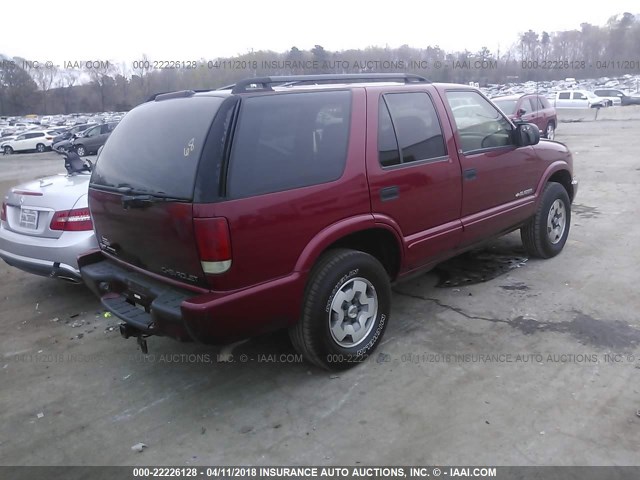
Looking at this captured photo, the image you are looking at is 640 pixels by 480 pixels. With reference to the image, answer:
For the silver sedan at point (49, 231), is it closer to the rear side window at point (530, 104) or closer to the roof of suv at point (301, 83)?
the roof of suv at point (301, 83)

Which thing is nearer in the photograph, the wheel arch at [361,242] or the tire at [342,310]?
the wheel arch at [361,242]

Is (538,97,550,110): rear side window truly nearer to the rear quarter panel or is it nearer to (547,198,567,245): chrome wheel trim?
(547,198,567,245): chrome wheel trim

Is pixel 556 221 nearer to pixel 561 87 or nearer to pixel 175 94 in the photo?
pixel 175 94

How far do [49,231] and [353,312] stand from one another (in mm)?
2912

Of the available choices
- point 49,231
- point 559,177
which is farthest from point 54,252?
point 559,177

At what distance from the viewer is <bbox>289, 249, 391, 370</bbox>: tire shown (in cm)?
333

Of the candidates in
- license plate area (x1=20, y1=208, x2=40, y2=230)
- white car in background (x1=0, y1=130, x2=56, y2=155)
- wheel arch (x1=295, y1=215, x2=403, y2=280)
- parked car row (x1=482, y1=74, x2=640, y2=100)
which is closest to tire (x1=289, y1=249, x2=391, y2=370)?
wheel arch (x1=295, y1=215, x2=403, y2=280)

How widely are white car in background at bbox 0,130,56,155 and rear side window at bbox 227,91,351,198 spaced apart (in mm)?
36407

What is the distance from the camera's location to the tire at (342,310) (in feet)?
10.9

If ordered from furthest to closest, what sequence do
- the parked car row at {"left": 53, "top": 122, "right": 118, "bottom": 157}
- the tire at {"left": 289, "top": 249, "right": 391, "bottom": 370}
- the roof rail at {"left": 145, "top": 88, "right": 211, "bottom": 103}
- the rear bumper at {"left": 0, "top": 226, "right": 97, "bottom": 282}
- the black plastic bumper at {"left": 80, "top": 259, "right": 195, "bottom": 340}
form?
1. the parked car row at {"left": 53, "top": 122, "right": 118, "bottom": 157}
2. the rear bumper at {"left": 0, "top": 226, "right": 97, "bottom": 282}
3. the roof rail at {"left": 145, "top": 88, "right": 211, "bottom": 103}
4. the tire at {"left": 289, "top": 249, "right": 391, "bottom": 370}
5. the black plastic bumper at {"left": 80, "top": 259, "right": 195, "bottom": 340}

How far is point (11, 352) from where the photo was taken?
4.18 metres

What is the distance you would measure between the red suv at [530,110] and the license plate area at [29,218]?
12.3m

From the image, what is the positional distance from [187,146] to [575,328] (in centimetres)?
320

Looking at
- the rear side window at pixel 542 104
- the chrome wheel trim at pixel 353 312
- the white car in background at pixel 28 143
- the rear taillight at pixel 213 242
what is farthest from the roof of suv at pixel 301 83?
the white car in background at pixel 28 143
